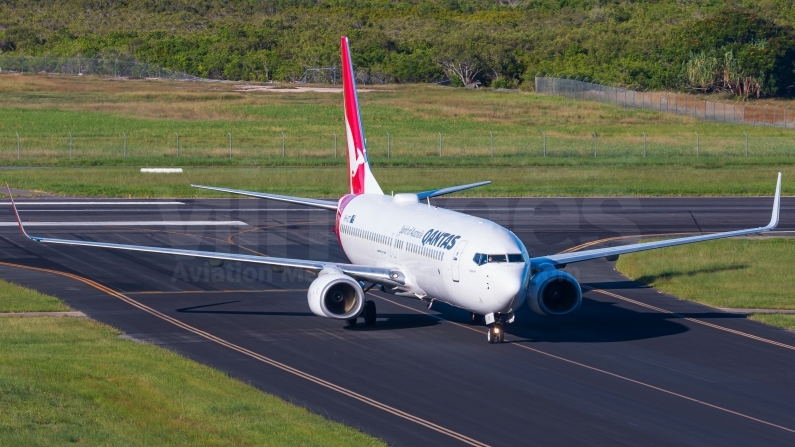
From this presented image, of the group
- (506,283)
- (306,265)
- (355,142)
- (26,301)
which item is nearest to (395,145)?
(355,142)

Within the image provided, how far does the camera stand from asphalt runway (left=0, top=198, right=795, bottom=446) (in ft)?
70.3

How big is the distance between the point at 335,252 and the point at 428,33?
142 m

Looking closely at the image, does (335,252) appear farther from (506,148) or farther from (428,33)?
(428,33)

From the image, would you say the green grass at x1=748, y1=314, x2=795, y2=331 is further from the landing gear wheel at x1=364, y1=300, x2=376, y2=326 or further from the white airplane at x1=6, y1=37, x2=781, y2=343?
the landing gear wheel at x1=364, y1=300, x2=376, y2=326

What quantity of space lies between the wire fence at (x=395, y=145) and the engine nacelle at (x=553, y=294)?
5829cm

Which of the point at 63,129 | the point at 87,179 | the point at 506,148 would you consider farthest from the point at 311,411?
the point at 63,129

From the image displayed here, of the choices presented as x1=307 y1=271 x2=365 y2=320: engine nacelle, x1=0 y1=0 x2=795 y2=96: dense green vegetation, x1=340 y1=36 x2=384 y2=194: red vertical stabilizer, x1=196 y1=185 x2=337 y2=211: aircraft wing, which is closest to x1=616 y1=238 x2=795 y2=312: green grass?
x1=340 y1=36 x2=384 y2=194: red vertical stabilizer

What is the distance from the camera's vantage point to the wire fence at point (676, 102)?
118 m

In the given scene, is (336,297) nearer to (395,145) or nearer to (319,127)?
(395,145)

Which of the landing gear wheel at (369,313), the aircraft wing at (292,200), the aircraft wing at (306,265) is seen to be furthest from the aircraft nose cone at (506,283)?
the aircraft wing at (292,200)

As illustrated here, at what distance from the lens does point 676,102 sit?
4980 inches

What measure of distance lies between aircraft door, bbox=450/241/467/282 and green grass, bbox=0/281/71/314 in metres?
12.6

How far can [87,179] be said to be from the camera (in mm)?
71688

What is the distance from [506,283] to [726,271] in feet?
58.6
